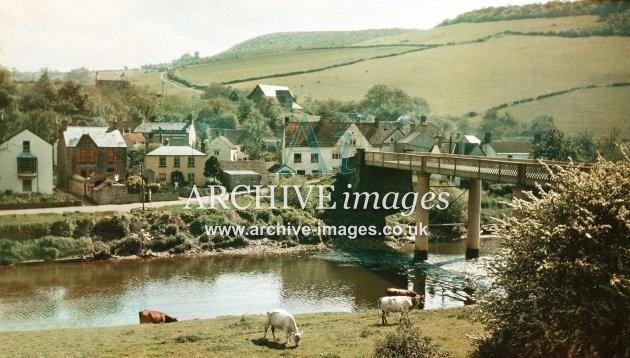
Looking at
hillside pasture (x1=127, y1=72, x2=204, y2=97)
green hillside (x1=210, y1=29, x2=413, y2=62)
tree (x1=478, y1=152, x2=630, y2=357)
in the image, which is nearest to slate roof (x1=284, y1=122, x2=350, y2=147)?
green hillside (x1=210, y1=29, x2=413, y2=62)

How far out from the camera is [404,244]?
55906mm

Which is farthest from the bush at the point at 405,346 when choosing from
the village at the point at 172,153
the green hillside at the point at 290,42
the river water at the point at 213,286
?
the green hillside at the point at 290,42

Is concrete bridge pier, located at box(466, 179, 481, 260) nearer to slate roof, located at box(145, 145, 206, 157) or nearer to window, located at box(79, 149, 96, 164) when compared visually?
slate roof, located at box(145, 145, 206, 157)

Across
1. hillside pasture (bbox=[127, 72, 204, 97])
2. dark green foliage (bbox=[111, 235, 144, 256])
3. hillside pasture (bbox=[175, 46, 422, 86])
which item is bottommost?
dark green foliage (bbox=[111, 235, 144, 256])

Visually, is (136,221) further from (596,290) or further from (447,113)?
(447,113)

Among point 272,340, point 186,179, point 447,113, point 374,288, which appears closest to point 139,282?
point 374,288

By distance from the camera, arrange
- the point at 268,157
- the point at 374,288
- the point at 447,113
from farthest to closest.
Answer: the point at 447,113
the point at 268,157
the point at 374,288

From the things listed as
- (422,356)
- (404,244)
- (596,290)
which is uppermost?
(596,290)

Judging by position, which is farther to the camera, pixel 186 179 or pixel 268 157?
pixel 268 157

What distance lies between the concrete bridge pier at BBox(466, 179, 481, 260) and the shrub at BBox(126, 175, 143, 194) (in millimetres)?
30556

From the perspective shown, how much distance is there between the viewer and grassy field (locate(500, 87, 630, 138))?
7806 centimetres

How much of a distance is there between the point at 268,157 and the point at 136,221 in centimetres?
2728

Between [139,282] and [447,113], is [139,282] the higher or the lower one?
the lower one

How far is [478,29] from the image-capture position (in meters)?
104
